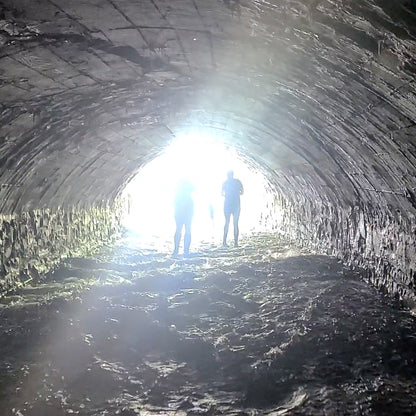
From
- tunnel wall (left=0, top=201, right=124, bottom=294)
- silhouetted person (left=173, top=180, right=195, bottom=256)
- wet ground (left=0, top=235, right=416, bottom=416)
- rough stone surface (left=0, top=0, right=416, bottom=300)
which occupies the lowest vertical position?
wet ground (left=0, top=235, right=416, bottom=416)

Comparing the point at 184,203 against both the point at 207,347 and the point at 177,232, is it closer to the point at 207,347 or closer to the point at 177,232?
the point at 177,232

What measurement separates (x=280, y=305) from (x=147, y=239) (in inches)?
373

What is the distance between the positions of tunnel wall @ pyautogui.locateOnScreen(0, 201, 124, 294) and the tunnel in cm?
4

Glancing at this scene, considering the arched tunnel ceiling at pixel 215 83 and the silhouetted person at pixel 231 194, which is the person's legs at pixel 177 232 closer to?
the silhouetted person at pixel 231 194

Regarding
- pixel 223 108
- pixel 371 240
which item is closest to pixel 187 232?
pixel 223 108

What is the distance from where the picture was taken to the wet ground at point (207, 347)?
4.16 m

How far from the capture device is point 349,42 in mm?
3852

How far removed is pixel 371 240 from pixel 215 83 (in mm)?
3681

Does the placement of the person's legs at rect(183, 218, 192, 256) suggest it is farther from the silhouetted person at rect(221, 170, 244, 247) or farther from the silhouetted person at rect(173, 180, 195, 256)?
the silhouetted person at rect(221, 170, 244, 247)

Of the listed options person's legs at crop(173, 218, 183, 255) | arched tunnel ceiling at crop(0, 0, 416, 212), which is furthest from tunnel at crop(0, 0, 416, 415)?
person's legs at crop(173, 218, 183, 255)

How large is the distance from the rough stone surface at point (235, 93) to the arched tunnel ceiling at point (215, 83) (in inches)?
0.8

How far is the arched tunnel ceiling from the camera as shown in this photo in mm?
3902

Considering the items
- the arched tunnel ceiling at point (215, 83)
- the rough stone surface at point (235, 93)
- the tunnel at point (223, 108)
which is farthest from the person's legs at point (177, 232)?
the arched tunnel ceiling at point (215, 83)

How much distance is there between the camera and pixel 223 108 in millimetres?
8281
